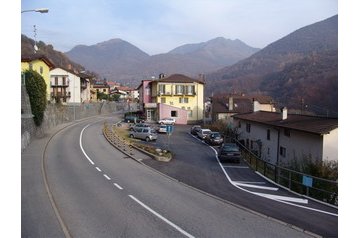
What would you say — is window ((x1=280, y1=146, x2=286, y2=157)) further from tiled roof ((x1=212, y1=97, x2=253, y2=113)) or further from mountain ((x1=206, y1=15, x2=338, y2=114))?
tiled roof ((x1=212, y1=97, x2=253, y2=113))

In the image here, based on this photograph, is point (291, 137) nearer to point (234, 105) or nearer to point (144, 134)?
point (144, 134)

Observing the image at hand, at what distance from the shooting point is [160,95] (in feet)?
239

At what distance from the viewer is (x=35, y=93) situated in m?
41.8

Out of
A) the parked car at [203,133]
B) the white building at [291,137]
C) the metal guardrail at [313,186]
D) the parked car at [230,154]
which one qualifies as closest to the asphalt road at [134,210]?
the metal guardrail at [313,186]

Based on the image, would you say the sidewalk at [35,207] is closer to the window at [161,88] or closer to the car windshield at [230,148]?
the car windshield at [230,148]

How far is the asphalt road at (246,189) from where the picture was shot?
13.8 m

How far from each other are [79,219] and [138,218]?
2.04 meters

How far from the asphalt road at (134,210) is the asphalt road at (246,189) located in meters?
1.15

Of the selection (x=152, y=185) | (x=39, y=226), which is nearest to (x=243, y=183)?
(x=152, y=185)

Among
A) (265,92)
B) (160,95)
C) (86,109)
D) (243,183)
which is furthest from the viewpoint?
(265,92)

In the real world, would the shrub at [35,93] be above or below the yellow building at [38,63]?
below

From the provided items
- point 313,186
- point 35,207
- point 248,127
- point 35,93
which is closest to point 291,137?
point 248,127

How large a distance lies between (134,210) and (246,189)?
8048 mm

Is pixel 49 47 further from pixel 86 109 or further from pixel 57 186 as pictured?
pixel 57 186
